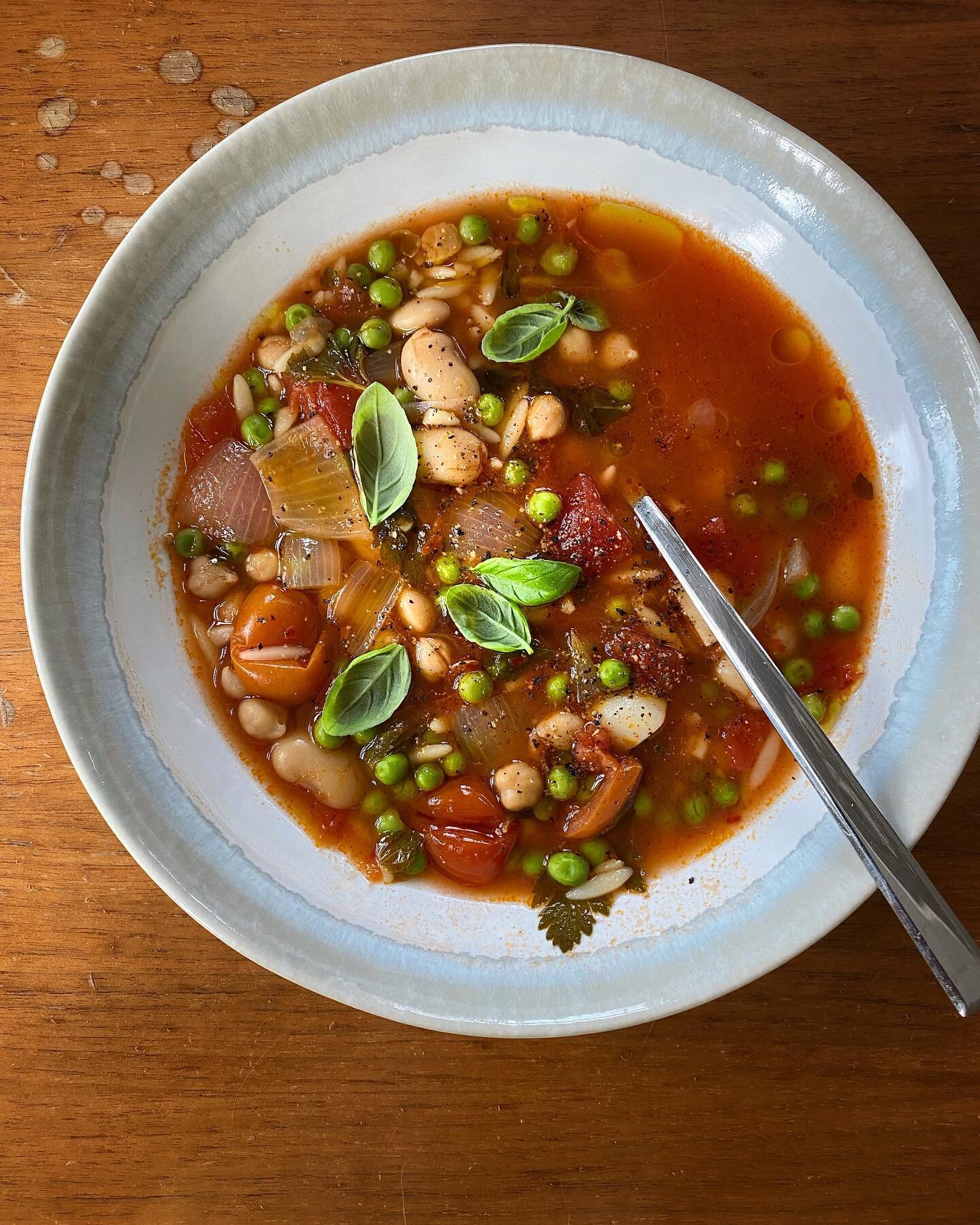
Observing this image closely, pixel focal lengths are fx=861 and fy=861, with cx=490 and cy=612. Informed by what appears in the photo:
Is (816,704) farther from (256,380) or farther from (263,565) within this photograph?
(256,380)

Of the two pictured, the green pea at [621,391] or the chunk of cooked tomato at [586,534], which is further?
the green pea at [621,391]

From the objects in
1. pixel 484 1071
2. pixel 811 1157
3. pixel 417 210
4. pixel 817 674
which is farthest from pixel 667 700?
pixel 417 210

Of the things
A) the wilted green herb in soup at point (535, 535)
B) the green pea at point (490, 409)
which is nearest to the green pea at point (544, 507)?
the wilted green herb in soup at point (535, 535)

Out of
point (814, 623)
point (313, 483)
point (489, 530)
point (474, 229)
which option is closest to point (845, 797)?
point (814, 623)

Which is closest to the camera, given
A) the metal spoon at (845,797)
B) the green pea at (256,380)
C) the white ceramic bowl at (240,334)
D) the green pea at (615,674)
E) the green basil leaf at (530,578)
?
the metal spoon at (845,797)

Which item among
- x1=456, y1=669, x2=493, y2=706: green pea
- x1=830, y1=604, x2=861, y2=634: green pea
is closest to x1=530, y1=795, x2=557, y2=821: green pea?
x1=456, y1=669, x2=493, y2=706: green pea

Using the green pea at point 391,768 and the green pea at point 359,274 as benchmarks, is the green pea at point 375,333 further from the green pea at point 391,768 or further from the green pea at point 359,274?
the green pea at point 391,768

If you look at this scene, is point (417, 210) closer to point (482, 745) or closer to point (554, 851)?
point (482, 745)
